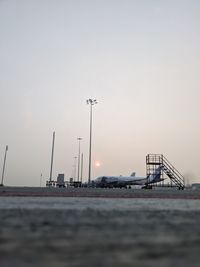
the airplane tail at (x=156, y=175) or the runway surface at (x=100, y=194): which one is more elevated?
the airplane tail at (x=156, y=175)

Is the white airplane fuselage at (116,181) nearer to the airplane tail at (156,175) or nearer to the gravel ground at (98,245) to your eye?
the airplane tail at (156,175)

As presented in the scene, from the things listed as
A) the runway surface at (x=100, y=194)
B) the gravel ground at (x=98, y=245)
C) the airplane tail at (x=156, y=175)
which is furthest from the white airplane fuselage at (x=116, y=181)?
the gravel ground at (x=98, y=245)

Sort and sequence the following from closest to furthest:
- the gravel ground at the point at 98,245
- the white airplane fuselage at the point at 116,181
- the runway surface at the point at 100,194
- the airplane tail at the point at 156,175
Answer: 1. the gravel ground at the point at 98,245
2. the runway surface at the point at 100,194
3. the airplane tail at the point at 156,175
4. the white airplane fuselage at the point at 116,181

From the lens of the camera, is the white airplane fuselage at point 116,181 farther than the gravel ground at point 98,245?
Yes

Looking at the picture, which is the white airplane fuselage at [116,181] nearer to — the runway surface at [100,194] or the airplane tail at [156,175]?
the airplane tail at [156,175]

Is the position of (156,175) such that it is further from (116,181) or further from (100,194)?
(100,194)

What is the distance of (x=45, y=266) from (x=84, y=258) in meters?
0.51

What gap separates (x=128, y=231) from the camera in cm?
574

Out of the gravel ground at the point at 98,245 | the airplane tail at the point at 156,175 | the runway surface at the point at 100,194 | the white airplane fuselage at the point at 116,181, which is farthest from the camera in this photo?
the white airplane fuselage at the point at 116,181

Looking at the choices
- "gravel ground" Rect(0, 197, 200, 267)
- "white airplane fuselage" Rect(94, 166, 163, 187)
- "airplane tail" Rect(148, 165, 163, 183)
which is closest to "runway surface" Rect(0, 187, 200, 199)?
"gravel ground" Rect(0, 197, 200, 267)

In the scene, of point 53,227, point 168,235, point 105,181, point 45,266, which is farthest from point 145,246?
point 105,181

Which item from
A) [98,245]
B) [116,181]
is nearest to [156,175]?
[116,181]

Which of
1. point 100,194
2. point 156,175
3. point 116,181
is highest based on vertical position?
point 116,181

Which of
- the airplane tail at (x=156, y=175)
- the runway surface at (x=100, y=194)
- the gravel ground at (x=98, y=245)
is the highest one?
the airplane tail at (x=156, y=175)
